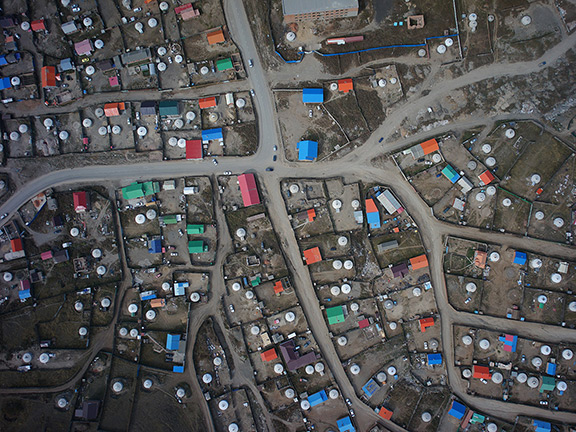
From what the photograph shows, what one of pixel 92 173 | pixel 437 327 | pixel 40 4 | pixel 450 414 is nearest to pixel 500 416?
pixel 450 414

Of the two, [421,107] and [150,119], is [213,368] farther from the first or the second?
[421,107]

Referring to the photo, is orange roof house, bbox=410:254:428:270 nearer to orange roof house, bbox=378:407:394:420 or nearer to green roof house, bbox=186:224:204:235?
orange roof house, bbox=378:407:394:420

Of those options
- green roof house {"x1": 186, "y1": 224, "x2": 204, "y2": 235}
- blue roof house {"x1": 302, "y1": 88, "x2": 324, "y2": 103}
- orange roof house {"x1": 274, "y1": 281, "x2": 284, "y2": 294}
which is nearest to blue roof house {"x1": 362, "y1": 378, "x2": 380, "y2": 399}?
orange roof house {"x1": 274, "y1": 281, "x2": 284, "y2": 294}

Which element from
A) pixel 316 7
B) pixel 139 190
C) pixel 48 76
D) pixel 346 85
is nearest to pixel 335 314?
pixel 346 85

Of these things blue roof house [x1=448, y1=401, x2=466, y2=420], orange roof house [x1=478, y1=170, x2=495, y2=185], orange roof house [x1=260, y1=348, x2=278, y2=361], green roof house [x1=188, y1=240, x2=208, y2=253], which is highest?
orange roof house [x1=478, y1=170, x2=495, y2=185]

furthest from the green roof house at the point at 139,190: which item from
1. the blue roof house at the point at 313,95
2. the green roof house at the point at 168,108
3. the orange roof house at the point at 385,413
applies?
the orange roof house at the point at 385,413

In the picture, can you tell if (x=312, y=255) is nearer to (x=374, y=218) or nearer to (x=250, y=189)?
(x=374, y=218)
